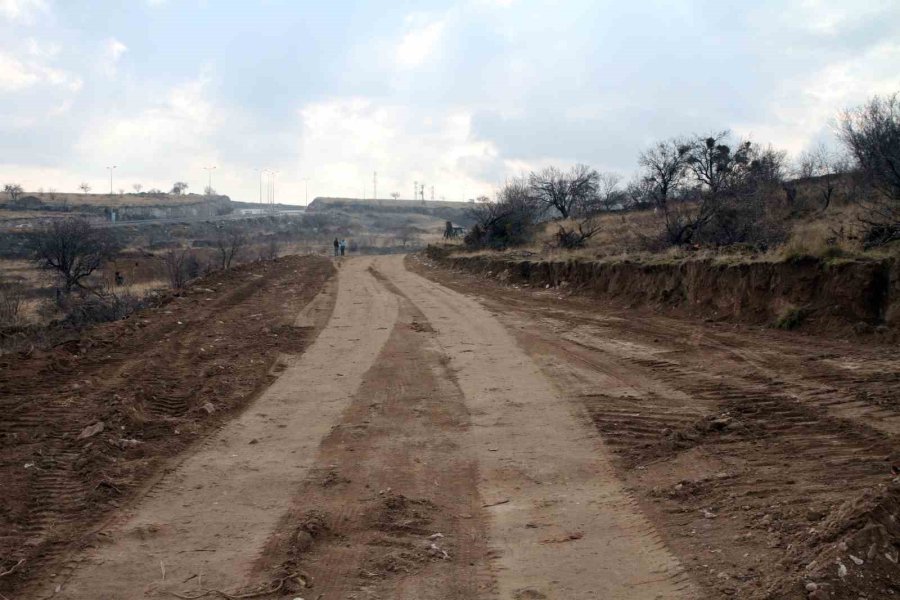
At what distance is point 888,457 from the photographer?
6000 millimetres

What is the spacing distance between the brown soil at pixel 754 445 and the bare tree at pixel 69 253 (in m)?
38.2

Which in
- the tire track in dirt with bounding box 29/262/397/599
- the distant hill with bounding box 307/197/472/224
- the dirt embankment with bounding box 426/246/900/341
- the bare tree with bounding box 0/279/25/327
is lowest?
the bare tree with bounding box 0/279/25/327

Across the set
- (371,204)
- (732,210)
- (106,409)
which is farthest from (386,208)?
(106,409)

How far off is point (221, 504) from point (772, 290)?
11291mm

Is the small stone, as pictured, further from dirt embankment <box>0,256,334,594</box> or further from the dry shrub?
the dry shrub

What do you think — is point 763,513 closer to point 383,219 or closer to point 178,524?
point 178,524

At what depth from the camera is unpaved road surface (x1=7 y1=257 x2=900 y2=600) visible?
4.59 m

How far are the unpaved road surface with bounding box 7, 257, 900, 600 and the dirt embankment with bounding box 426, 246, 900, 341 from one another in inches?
47.2

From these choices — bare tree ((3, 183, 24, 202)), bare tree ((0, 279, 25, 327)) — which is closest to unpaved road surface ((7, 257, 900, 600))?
bare tree ((0, 279, 25, 327))

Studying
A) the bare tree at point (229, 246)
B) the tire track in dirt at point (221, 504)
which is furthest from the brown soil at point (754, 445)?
the bare tree at point (229, 246)

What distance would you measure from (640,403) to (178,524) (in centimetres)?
556

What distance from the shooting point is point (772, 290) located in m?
13.7

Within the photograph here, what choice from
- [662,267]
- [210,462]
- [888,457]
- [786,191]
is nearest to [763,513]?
[888,457]

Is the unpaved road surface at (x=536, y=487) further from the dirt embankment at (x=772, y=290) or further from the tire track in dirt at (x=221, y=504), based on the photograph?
the dirt embankment at (x=772, y=290)
